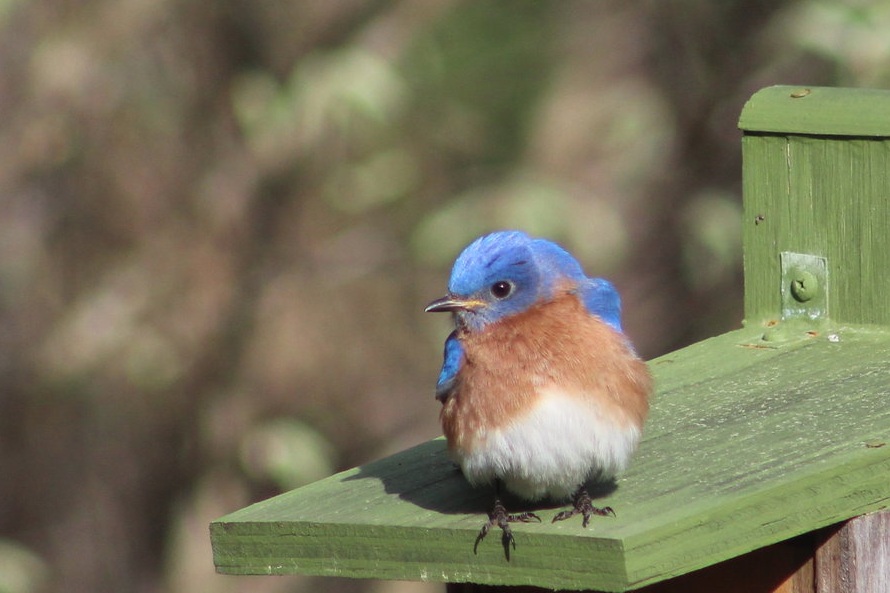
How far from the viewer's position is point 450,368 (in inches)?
117

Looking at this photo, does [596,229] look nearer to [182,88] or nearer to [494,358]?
[182,88]

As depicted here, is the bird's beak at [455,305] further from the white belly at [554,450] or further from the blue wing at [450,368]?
the white belly at [554,450]

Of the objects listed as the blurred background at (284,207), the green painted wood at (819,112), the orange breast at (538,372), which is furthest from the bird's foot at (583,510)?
the blurred background at (284,207)

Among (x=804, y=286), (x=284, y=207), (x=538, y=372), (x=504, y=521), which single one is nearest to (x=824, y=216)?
(x=804, y=286)

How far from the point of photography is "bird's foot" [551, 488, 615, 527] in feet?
8.70

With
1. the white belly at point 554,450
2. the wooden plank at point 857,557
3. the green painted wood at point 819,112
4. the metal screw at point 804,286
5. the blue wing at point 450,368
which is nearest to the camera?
the white belly at point 554,450

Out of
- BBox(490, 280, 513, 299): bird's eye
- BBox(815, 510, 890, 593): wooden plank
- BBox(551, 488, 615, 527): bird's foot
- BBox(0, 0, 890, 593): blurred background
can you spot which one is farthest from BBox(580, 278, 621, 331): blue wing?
BBox(0, 0, 890, 593): blurred background

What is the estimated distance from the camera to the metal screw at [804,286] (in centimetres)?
375

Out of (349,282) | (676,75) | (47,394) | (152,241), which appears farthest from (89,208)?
(676,75)

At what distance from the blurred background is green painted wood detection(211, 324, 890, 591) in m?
2.41

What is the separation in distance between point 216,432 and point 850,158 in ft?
11.4

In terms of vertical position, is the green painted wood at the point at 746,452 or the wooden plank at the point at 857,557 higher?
the green painted wood at the point at 746,452

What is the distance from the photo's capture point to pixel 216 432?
6309 mm

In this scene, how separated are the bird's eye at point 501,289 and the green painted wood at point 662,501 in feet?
1.34
